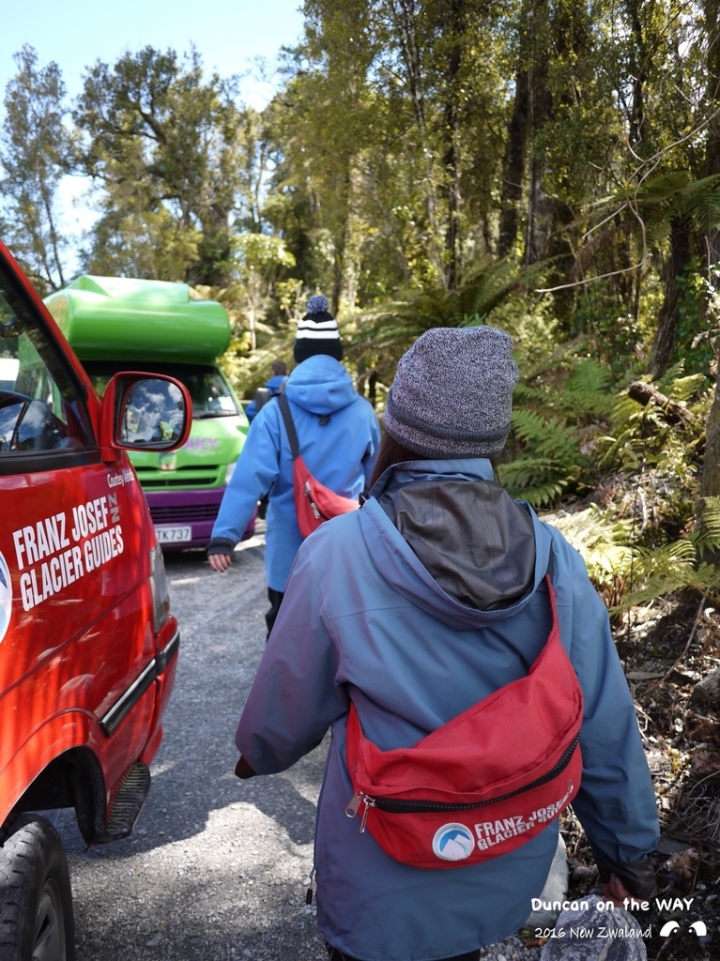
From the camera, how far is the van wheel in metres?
1.86

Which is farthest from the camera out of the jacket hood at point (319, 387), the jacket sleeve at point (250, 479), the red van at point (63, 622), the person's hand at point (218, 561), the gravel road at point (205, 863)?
the jacket hood at point (319, 387)

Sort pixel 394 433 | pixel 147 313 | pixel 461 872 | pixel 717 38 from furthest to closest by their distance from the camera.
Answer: pixel 147 313 < pixel 717 38 < pixel 394 433 < pixel 461 872

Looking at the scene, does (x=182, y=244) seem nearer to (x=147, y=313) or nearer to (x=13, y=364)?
(x=147, y=313)

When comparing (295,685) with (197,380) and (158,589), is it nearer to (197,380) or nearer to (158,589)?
(158,589)

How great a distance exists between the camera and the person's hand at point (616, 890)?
1.95 m

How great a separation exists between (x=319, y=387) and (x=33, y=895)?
257cm

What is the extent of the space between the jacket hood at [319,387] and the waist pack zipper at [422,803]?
2589mm

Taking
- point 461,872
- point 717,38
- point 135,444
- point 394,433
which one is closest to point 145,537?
point 135,444

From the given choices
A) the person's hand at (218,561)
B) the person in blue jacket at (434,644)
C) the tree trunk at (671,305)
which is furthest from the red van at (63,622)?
the tree trunk at (671,305)

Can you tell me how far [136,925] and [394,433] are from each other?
7.43 feet

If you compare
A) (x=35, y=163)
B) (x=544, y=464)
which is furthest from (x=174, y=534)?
(x=35, y=163)

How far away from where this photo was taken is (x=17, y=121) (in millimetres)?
39625

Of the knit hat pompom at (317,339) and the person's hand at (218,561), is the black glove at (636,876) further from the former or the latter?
the knit hat pompom at (317,339)

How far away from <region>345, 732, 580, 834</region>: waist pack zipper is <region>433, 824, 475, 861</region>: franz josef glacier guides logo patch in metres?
0.04
